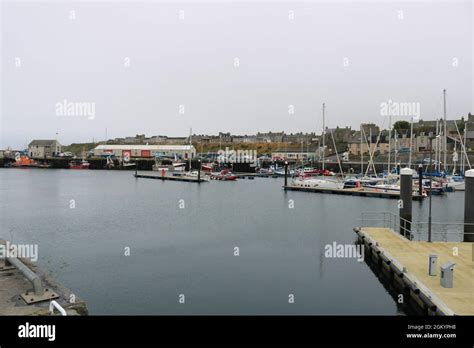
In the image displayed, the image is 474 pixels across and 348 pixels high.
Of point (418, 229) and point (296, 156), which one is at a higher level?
point (296, 156)

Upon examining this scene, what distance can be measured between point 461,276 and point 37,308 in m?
14.1

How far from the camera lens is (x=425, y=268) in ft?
50.7

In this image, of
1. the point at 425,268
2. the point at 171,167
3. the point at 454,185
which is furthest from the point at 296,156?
the point at 425,268

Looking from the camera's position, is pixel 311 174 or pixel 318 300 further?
pixel 311 174

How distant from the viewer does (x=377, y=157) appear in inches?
4262

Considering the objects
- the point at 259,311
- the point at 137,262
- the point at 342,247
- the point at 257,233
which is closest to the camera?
the point at 259,311

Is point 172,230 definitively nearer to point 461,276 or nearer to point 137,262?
point 137,262

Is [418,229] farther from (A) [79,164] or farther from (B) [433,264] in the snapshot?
(A) [79,164]

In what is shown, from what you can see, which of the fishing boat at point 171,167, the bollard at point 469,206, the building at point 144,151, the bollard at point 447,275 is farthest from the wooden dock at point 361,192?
the building at point 144,151

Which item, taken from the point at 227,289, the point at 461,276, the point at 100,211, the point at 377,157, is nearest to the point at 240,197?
the point at 100,211
